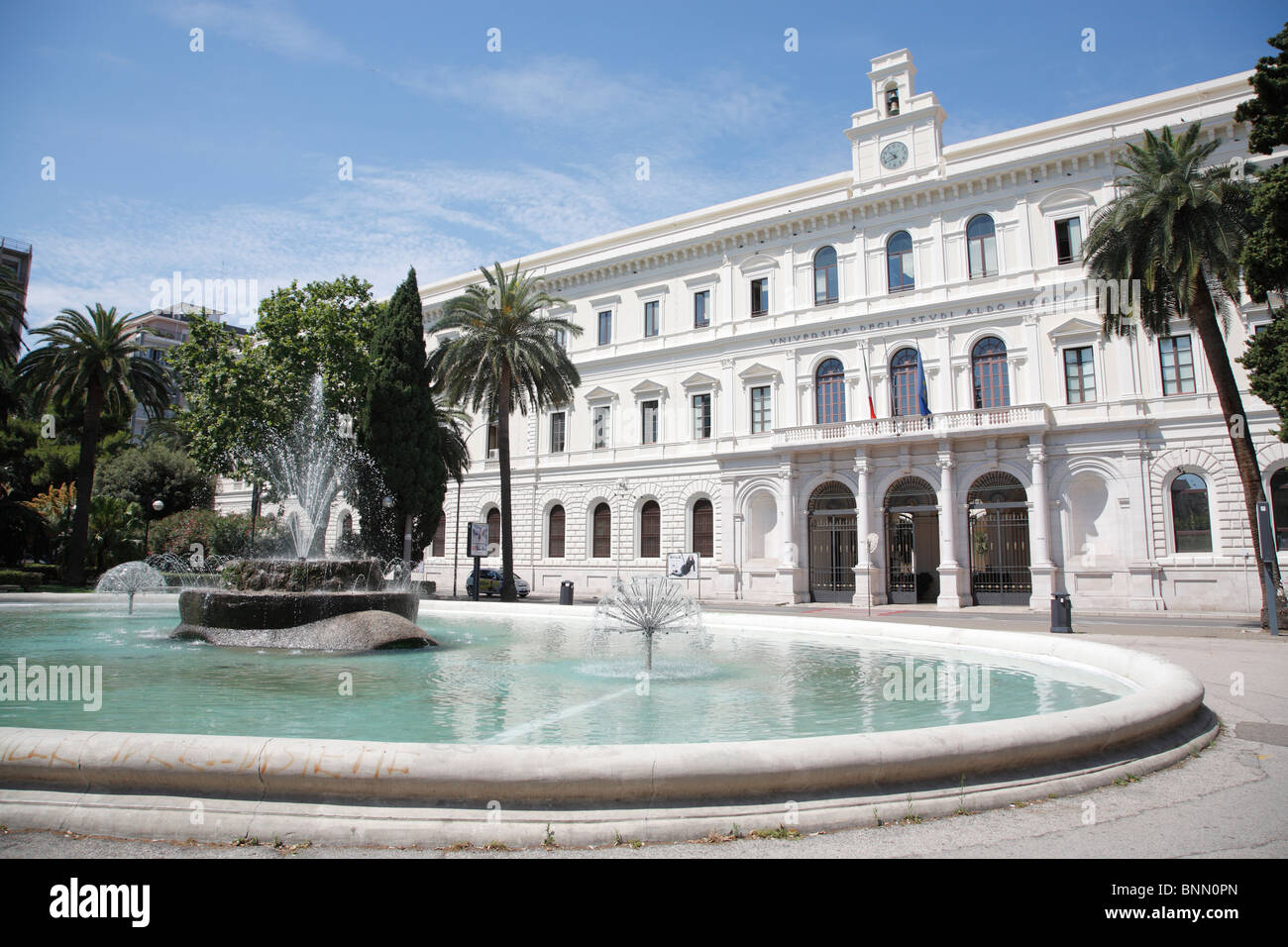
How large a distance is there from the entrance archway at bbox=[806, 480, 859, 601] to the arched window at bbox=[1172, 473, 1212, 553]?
10.7 metres

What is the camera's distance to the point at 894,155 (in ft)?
107

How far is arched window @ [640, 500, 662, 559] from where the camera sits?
1437 inches

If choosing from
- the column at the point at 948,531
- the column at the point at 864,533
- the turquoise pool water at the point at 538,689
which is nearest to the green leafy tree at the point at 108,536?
the turquoise pool water at the point at 538,689

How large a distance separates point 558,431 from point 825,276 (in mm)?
15469

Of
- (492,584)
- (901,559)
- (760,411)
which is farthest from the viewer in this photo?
(492,584)

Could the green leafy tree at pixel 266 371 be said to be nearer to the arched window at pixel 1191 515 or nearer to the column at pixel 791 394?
the column at pixel 791 394

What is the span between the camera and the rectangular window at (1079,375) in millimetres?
27891

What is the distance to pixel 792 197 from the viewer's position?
36.0m

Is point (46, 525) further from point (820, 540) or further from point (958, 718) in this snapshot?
point (958, 718)

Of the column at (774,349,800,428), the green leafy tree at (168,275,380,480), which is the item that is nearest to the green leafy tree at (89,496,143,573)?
the green leafy tree at (168,275,380,480)

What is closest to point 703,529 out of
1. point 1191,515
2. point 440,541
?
point 440,541

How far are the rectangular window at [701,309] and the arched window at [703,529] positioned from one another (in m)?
8.46

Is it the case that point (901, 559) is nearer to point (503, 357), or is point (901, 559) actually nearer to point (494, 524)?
point (503, 357)

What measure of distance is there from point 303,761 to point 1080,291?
101 feet
